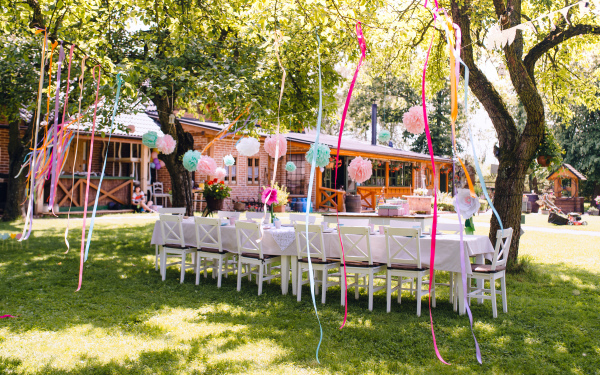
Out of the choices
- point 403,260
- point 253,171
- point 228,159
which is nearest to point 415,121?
point 403,260

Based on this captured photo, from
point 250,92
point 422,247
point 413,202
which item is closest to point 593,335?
point 422,247

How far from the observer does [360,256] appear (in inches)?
206

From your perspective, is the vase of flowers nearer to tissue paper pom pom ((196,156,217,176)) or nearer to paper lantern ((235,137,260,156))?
tissue paper pom pom ((196,156,217,176))

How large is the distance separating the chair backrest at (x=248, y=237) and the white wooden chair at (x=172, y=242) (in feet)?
2.79

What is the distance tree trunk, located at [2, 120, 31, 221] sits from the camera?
38.3 feet

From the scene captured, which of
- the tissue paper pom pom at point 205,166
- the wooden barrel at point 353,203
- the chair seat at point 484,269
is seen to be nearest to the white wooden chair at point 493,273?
the chair seat at point 484,269

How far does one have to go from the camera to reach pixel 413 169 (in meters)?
24.0

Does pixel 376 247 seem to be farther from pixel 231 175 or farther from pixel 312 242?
pixel 231 175

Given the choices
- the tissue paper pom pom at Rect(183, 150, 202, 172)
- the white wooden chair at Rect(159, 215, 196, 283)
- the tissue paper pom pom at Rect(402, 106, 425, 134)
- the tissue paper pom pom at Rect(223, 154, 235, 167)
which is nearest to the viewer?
the tissue paper pom pom at Rect(402, 106, 425, 134)

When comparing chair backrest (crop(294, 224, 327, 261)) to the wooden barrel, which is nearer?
chair backrest (crop(294, 224, 327, 261))

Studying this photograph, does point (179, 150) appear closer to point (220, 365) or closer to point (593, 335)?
point (220, 365)

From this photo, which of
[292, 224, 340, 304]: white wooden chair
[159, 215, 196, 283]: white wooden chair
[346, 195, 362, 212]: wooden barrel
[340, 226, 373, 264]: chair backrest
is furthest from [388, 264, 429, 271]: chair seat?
[346, 195, 362, 212]: wooden barrel

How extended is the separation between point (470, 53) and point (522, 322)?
397 cm

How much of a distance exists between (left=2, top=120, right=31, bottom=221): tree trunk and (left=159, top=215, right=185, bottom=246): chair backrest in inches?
275
